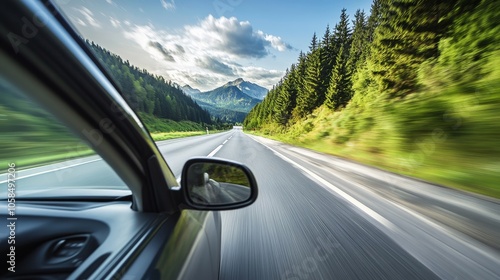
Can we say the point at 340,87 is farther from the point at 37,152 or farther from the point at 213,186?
the point at 37,152

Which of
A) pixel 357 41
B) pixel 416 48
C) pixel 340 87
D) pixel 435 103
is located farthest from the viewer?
pixel 357 41

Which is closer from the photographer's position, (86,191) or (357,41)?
(86,191)

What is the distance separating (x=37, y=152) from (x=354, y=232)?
3.18 metres

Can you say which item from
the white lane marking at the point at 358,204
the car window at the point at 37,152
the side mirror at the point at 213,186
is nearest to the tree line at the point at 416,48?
the white lane marking at the point at 358,204

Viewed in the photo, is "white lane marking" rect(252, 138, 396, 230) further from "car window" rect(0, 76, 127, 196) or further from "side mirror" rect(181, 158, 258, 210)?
"car window" rect(0, 76, 127, 196)

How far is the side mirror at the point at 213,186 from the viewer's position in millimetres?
1379

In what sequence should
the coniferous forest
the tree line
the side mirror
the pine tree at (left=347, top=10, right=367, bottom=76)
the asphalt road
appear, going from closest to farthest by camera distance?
1. the side mirror
2. the asphalt road
3. the coniferous forest
4. the tree line
5. the pine tree at (left=347, top=10, right=367, bottom=76)

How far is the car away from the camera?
66 cm

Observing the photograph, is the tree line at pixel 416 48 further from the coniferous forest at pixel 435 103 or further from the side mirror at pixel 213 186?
the side mirror at pixel 213 186

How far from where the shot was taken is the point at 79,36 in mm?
767

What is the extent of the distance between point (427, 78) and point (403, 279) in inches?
435

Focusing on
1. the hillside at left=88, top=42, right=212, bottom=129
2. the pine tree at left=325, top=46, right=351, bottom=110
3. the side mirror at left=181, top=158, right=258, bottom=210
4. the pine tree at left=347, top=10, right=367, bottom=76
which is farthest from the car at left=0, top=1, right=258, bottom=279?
the pine tree at left=347, top=10, right=367, bottom=76

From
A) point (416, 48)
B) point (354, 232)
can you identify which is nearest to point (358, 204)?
point (354, 232)

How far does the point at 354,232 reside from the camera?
281 cm
